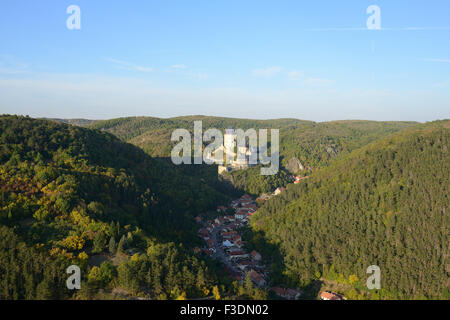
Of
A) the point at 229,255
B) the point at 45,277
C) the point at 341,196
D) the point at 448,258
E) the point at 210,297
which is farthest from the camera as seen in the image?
the point at 341,196

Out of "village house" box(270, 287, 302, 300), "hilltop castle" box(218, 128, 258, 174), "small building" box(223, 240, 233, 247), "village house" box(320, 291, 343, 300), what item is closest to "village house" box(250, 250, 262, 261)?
"small building" box(223, 240, 233, 247)

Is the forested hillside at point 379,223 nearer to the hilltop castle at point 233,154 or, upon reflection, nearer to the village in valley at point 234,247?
the village in valley at point 234,247

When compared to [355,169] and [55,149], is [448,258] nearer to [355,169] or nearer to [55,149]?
[355,169]

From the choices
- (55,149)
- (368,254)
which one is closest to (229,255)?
(368,254)

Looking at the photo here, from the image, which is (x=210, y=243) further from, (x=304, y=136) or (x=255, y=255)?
(x=304, y=136)

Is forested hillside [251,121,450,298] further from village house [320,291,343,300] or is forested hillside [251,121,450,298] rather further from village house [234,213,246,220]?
village house [234,213,246,220]
